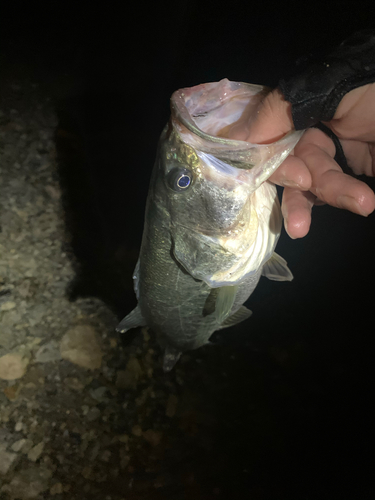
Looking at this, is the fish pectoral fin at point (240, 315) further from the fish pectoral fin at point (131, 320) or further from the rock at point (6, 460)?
the rock at point (6, 460)

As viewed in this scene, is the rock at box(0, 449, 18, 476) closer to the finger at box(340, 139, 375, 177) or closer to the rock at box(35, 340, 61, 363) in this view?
the rock at box(35, 340, 61, 363)

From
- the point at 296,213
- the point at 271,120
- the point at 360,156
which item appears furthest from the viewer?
the point at 360,156

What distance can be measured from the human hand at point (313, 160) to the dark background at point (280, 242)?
0.86 m

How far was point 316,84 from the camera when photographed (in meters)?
1.03

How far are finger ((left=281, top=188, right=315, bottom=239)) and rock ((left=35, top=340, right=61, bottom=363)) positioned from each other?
2.26 meters

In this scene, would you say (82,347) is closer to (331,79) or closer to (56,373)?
(56,373)

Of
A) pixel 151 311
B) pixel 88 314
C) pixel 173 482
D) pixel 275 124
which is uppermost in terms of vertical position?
pixel 275 124

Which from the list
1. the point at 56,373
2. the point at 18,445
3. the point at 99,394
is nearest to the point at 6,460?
the point at 18,445

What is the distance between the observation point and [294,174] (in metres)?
1.25

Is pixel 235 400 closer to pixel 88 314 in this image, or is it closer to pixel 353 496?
pixel 353 496

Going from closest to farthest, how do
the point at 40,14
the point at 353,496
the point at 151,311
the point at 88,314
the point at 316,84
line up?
the point at 316,84
the point at 151,311
the point at 353,496
the point at 88,314
the point at 40,14

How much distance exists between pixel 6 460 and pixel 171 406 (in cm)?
135

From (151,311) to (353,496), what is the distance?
221 cm

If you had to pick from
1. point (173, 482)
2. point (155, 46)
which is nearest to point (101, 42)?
point (155, 46)
